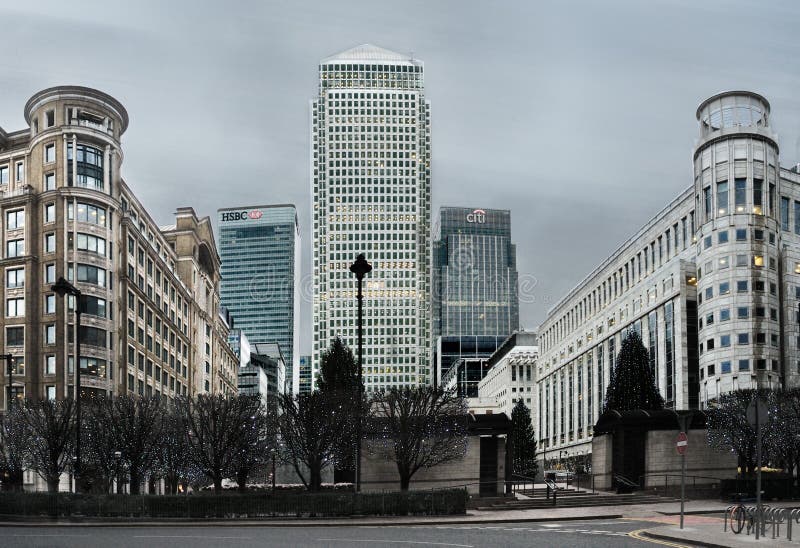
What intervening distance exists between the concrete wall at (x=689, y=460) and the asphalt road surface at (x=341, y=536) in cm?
1405

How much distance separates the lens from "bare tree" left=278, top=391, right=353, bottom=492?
47062 millimetres

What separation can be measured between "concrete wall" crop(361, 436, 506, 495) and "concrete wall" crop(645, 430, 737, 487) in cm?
779

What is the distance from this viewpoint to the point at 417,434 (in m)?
46.1

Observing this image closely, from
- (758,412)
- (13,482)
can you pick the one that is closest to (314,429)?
(758,412)

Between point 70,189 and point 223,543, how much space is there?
7602cm

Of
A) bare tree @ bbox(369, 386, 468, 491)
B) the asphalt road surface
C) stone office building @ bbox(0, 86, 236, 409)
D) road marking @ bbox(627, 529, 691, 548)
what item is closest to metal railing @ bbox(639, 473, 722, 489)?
bare tree @ bbox(369, 386, 468, 491)

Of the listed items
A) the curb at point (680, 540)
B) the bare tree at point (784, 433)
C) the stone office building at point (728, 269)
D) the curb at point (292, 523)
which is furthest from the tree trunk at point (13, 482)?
the stone office building at point (728, 269)

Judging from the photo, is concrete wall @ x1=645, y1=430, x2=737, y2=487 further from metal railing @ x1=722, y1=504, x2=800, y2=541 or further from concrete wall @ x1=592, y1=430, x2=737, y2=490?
metal railing @ x1=722, y1=504, x2=800, y2=541

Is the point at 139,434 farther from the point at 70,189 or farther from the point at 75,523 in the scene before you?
the point at 70,189

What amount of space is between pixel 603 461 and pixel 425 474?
10.6 meters

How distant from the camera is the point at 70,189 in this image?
307 feet

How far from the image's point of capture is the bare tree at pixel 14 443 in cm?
5781

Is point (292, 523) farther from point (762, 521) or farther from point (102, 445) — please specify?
point (102, 445)

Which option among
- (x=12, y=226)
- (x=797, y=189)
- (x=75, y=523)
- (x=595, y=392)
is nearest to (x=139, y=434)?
(x=75, y=523)
